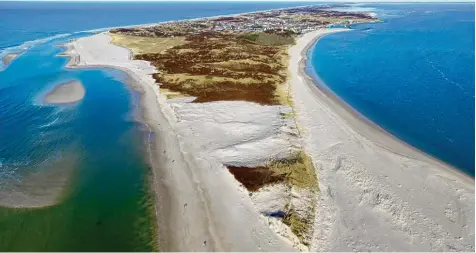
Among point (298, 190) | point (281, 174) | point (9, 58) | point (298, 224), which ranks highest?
point (9, 58)

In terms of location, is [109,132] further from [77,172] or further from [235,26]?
[235,26]

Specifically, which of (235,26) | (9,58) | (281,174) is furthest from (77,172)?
(235,26)

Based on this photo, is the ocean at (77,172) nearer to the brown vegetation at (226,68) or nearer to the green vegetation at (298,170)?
the brown vegetation at (226,68)

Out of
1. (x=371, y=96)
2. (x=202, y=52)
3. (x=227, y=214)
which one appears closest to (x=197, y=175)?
(x=227, y=214)

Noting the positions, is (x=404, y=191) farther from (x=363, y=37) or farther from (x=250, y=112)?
(x=363, y=37)

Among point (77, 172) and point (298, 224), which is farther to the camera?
point (77, 172)

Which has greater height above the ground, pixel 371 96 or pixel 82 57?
pixel 82 57
